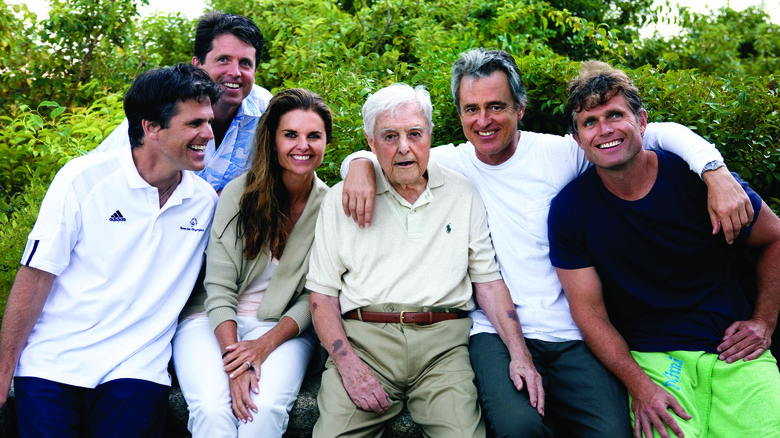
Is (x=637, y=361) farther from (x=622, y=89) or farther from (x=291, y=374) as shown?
(x=291, y=374)

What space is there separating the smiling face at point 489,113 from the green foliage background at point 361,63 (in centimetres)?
84

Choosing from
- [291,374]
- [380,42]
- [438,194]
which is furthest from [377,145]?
[380,42]

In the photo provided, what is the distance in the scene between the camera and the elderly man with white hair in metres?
2.87

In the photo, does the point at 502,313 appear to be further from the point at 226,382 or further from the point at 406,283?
the point at 226,382

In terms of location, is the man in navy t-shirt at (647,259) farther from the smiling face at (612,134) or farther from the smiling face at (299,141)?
the smiling face at (299,141)

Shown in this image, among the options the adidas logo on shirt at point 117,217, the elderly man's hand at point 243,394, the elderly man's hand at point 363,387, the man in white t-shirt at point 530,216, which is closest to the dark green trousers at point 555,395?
the man in white t-shirt at point 530,216

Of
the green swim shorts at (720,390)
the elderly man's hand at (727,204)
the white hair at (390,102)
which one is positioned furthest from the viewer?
the white hair at (390,102)

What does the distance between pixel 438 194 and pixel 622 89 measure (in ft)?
3.12

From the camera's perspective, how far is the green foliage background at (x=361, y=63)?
3.62 meters

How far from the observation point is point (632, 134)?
9.42 ft

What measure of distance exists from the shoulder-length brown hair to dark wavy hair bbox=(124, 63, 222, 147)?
1.19 feet

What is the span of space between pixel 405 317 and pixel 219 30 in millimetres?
2129

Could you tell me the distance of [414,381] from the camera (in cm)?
293

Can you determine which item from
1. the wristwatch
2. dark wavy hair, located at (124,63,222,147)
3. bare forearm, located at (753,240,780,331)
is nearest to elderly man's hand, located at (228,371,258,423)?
dark wavy hair, located at (124,63,222,147)
